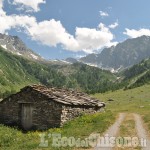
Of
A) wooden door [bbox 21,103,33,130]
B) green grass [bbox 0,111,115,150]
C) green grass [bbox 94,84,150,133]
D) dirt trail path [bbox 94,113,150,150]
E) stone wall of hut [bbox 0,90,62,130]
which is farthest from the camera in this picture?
green grass [bbox 94,84,150,133]

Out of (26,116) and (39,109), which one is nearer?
(39,109)

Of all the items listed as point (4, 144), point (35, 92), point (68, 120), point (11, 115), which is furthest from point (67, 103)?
point (4, 144)

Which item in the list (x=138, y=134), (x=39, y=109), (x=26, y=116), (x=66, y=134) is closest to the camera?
(x=138, y=134)

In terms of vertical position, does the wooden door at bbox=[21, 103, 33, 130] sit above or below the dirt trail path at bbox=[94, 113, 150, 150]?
above

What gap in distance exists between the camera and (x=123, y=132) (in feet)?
92.8

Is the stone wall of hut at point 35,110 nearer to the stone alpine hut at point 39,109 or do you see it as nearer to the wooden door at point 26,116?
the stone alpine hut at point 39,109

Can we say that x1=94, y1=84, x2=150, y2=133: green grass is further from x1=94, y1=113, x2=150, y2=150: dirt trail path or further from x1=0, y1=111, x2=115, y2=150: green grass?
x1=0, y1=111, x2=115, y2=150: green grass

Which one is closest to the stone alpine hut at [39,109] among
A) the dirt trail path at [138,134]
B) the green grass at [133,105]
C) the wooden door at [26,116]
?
the wooden door at [26,116]

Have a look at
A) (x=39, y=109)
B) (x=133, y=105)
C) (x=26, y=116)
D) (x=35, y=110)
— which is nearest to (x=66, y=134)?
(x=39, y=109)

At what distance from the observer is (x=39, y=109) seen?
37438mm

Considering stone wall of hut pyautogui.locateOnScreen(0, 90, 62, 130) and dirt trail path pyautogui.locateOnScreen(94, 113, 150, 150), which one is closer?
dirt trail path pyautogui.locateOnScreen(94, 113, 150, 150)

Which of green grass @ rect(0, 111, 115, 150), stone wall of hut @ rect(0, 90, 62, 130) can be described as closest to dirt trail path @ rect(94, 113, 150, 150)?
green grass @ rect(0, 111, 115, 150)

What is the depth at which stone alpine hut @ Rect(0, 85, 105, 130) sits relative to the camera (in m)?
36.0

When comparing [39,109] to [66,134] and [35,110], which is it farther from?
[66,134]
